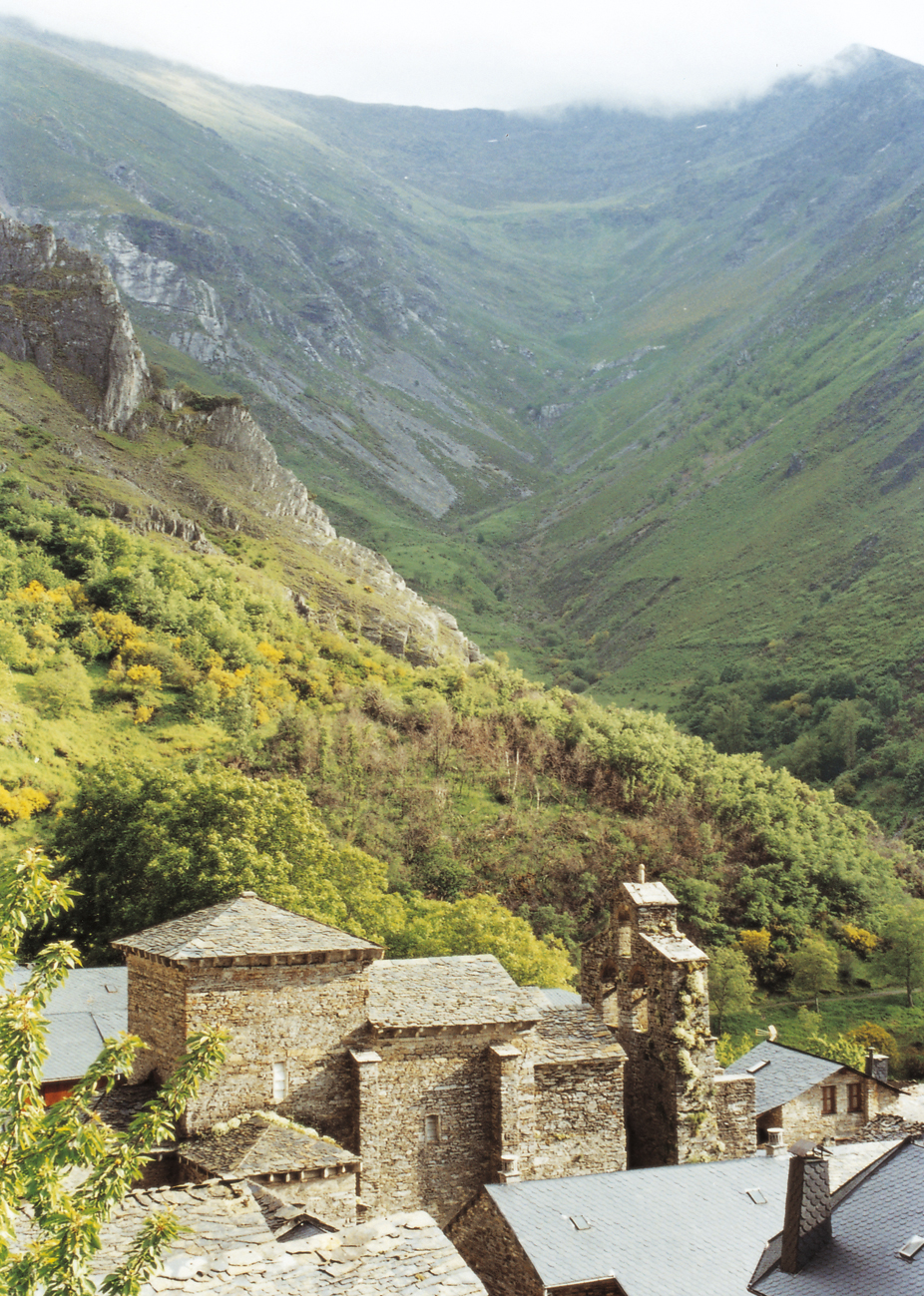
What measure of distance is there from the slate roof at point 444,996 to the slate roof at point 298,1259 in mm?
5343

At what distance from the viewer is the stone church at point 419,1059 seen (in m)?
16.8

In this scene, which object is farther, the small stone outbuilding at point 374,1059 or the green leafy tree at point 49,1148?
the small stone outbuilding at point 374,1059

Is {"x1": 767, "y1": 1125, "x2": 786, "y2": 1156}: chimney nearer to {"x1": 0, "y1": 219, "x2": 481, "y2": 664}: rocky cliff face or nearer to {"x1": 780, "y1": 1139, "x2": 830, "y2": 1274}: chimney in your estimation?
{"x1": 780, "y1": 1139, "x2": 830, "y2": 1274}: chimney

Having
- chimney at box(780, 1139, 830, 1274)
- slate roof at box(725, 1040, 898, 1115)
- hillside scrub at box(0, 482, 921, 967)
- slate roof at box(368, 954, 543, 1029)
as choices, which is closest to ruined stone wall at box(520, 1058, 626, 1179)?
slate roof at box(368, 954, 543, 1029)

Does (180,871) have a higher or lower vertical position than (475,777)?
higher

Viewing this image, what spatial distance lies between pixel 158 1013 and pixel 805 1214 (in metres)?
10.3

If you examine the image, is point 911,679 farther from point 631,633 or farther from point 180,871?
point 180,871

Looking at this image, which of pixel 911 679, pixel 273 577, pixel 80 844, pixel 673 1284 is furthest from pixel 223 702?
pixel 911 679

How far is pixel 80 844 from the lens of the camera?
32344 millimetres

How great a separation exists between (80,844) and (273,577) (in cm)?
4075

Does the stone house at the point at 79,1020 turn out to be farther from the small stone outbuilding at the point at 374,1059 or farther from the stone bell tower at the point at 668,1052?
the stone bell tower at the point at 668,1052

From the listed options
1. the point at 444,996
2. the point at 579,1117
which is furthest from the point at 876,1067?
the point at 444,996

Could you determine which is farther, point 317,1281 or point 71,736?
point 71,736

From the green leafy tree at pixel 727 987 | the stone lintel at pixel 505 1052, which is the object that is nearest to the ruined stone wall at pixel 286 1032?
the stone lintel at pixel 505 1052
